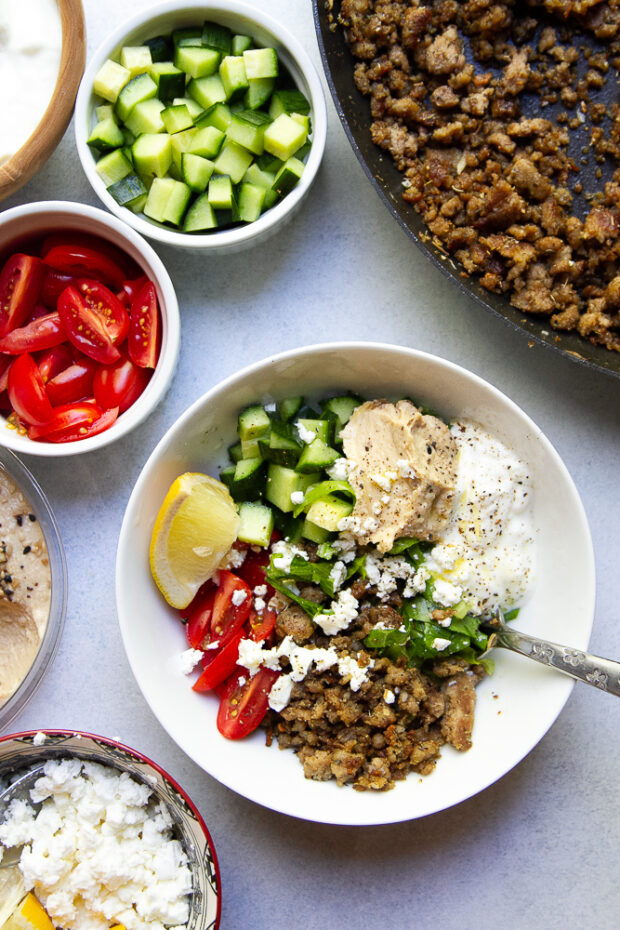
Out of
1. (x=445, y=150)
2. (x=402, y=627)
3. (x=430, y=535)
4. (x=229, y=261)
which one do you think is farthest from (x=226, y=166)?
(x=402, y=627)

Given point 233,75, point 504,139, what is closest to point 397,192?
point 504,139

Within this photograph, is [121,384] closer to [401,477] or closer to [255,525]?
[255,525]

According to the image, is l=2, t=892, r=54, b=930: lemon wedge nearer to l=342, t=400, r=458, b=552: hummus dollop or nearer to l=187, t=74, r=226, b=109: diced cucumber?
l=342, t=400, r=458, b=552: hummus dollop

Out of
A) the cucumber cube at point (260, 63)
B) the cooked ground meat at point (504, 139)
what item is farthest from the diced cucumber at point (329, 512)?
the cucumber cube at point (260, 63)

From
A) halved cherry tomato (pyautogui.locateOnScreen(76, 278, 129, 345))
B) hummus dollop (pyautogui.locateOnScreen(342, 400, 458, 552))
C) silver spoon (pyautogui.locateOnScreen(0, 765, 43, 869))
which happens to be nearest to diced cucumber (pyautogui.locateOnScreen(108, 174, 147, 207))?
halved cherry tomato (pyautogui.locateOnScreen(76, 278, 129, 345))

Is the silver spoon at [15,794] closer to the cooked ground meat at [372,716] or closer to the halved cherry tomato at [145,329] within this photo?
the cooked ground meat at [372,716]
